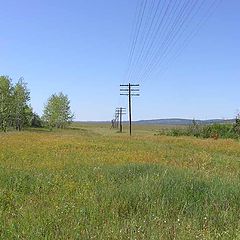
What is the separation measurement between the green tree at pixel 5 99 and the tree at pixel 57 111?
28.3m

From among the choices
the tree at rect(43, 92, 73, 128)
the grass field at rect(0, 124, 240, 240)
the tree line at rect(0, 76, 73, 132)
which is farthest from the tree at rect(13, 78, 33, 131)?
the grass field at rect(0, 124, 240, 240)

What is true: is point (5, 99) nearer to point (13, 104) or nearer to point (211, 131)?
point (13, 104)

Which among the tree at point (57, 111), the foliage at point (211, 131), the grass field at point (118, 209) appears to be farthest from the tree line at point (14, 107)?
the grass field at point (118, 209)

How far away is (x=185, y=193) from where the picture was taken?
23.2ft

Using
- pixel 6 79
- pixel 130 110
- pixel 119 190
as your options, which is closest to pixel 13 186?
pixel 119 190

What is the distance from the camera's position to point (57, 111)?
102 meters

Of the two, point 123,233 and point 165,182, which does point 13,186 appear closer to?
point 165,182

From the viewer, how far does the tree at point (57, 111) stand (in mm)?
101375

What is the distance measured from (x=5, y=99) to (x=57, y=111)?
106 ft

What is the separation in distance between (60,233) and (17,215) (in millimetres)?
1156

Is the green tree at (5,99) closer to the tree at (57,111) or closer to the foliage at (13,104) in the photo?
the foliage at (13,104)

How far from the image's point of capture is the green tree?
69.5 meters

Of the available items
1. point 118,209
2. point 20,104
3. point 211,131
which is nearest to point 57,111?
point 20,104

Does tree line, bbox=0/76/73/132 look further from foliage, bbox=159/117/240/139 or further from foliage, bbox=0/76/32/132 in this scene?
foliage, bbox=159/117/240/139
